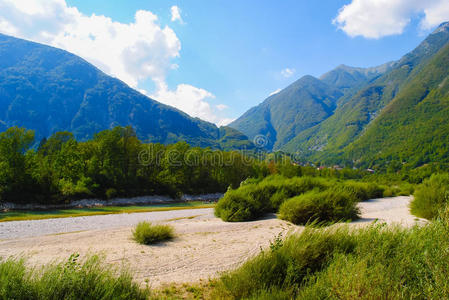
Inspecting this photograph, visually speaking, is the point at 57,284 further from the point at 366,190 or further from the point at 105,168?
the point at 105,168

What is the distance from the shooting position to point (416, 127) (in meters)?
Result: 137

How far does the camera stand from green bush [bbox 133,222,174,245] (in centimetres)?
866

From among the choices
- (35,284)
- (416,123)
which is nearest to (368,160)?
(416,123)

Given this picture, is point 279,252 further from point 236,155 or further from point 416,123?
point 416,123

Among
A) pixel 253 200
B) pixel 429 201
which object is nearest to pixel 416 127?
pixel 429 201

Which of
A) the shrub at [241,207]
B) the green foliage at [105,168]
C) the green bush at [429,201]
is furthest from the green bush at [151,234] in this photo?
the green foliage at [105,168]

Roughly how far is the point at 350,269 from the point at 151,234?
7239 mm

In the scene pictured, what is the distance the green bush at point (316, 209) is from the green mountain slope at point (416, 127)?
12603 centimetres

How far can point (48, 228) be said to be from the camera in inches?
546

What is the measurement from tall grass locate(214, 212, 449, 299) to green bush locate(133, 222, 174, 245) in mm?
4837

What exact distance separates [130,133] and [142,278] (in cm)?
3658

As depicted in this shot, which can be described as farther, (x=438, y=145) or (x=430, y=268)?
(x=438, y=145)

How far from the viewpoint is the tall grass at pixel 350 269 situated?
9.92 ft

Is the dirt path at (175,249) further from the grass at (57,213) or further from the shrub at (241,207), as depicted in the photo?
the grass at (57,213)
